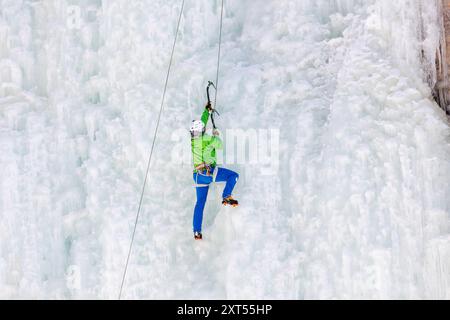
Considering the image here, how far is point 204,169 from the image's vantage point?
873 cm

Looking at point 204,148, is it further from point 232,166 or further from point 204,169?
point 232,166

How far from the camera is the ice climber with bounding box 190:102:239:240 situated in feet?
28.6

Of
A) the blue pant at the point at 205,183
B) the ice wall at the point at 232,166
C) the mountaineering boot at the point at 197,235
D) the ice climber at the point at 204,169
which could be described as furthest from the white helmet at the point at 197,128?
the mountaineering boot at the point at 197,235

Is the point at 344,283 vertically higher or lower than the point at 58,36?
lower

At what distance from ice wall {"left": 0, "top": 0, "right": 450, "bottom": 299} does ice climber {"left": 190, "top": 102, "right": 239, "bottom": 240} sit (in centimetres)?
27

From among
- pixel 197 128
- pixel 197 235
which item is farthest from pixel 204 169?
pixel 197 235

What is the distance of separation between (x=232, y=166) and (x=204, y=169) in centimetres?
52

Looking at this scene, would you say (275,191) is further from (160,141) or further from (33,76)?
(33,76)

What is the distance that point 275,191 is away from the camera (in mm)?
8914

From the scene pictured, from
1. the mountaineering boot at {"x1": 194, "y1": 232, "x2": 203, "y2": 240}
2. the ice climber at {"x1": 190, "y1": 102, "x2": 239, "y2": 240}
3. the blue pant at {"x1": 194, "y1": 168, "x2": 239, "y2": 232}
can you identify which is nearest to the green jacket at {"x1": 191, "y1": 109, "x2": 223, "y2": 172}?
the ice climber at {"x1": 190, "y1": 102, "x2": 239, "y2": 240}
